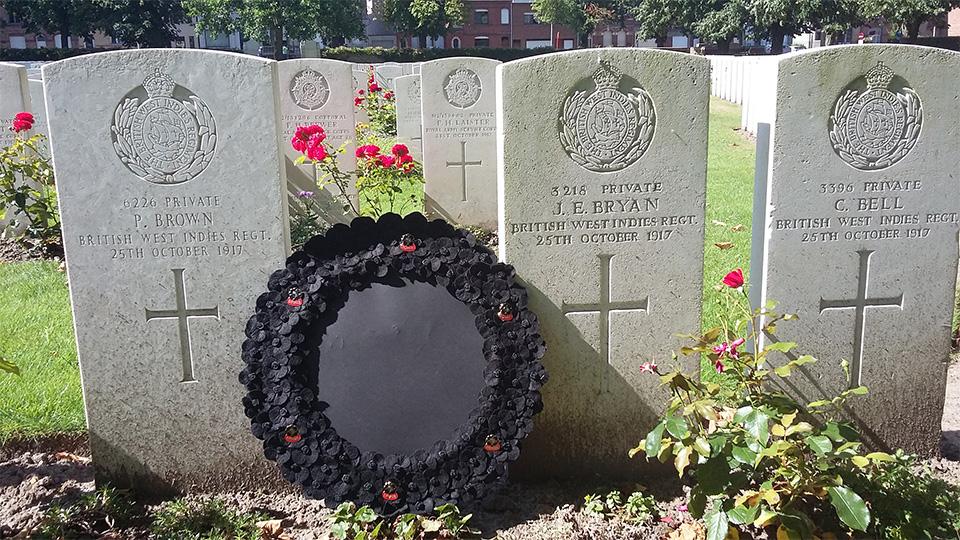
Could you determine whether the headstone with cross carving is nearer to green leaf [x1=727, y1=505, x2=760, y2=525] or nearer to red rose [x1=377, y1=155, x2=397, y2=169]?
red rose [x1=377, y1=155, x2=397, y2=169]

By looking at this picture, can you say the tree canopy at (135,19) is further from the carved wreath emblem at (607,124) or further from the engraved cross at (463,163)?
the carved wreath emblem at (607,124)

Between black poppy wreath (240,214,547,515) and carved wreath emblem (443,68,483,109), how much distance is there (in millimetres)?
4907

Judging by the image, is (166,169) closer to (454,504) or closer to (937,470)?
(454,504)

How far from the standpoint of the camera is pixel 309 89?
8.26 metres

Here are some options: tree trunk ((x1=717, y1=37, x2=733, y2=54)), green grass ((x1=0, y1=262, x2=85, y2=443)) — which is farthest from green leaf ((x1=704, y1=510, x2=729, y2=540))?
tree trunk ((x1=717, y1=37, x2=733, y2=54))

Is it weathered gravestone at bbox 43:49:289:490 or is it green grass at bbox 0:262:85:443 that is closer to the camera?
weathered gravestone at bbox 43:49:289:490

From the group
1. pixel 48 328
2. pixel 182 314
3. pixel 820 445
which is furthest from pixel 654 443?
pixel 48 328

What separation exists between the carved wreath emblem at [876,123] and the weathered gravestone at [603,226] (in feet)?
1.89

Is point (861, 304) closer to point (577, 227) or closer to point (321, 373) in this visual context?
point (577, 227)

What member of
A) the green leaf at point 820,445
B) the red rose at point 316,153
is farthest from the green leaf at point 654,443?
the red rose at point 316,153

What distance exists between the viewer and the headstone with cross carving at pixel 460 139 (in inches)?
318

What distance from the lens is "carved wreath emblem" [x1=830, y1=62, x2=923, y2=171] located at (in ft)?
11.1

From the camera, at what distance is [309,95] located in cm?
827

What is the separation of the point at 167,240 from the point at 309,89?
5.22 m
